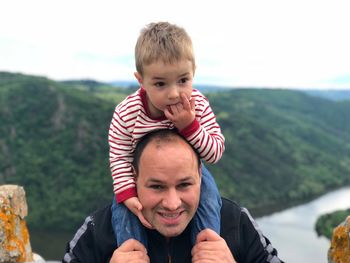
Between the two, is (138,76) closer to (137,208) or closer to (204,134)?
(204,134)

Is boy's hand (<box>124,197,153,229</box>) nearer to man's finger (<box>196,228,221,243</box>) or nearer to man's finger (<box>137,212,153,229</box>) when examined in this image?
man's finger (<box>137,212,153,229</box>)

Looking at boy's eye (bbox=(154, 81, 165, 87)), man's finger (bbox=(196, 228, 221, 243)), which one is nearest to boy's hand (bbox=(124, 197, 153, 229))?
man's finger (bbox=(196, 228, 221, 243))

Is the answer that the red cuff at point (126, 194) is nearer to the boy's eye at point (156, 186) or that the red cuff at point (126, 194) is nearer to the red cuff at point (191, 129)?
the boy's eye at point (156, 186)

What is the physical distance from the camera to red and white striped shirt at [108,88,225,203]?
2713mm

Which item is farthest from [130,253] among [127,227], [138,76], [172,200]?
[138,76]

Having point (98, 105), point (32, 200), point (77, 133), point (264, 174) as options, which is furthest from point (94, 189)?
point (264, 174)

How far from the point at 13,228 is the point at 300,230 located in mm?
61226

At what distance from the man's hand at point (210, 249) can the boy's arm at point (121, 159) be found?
1.74 feet

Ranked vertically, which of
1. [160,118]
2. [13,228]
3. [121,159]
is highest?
[160,118]

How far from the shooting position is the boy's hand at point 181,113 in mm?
2598

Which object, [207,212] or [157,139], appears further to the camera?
[207,212]

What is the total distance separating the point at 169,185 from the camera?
2.58 m

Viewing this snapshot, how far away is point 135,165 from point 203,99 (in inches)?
25.7

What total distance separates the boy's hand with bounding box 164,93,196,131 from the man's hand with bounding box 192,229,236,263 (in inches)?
28.0
